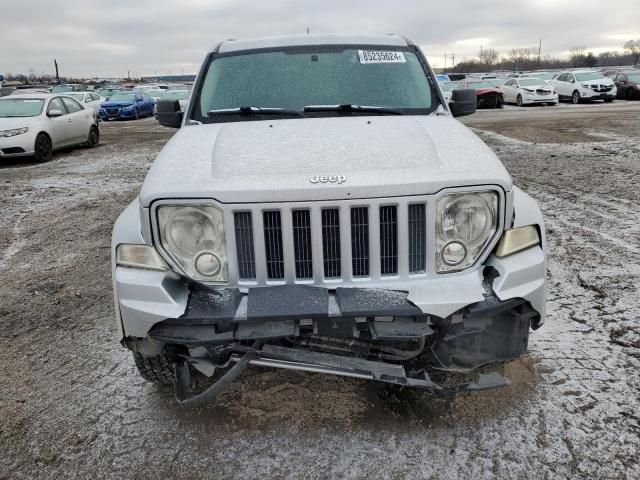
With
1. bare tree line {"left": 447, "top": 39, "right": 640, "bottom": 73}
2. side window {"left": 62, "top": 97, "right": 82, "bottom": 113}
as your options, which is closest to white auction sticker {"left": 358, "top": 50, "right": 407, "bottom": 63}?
side window {"left": 62, "top": 97, "right": 82, "bottom": 113}

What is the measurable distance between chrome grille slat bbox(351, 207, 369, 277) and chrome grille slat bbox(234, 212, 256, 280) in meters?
0.49

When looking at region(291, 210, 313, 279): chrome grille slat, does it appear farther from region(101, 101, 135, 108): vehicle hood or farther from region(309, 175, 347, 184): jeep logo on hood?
region(101, 101, 135, 108): vehicle hood

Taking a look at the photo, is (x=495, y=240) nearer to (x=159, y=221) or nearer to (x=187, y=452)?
(x=159, y=221)

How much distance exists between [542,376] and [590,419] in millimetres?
457

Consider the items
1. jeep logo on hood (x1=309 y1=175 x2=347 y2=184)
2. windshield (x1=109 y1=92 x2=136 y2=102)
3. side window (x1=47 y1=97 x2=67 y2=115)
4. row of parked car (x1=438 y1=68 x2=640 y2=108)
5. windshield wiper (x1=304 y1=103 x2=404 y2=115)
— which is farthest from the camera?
windshield (x1=109 y1=92 x2=136 y2=102)

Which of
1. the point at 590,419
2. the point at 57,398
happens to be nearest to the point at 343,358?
the point at 590,419

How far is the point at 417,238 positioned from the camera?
108 inches

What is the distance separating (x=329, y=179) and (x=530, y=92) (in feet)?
88.7

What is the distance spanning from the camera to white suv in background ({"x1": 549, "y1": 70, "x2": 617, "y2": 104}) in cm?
2711

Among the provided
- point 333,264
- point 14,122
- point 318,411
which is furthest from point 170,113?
point 14,122

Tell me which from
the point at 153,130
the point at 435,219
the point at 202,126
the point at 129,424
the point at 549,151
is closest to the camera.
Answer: the point at 435,219

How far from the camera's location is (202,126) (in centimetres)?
373

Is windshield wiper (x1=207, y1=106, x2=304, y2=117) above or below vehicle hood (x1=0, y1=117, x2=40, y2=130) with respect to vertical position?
above

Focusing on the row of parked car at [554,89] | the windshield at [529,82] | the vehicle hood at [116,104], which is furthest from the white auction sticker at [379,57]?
the vehicle hood at [116,104]
